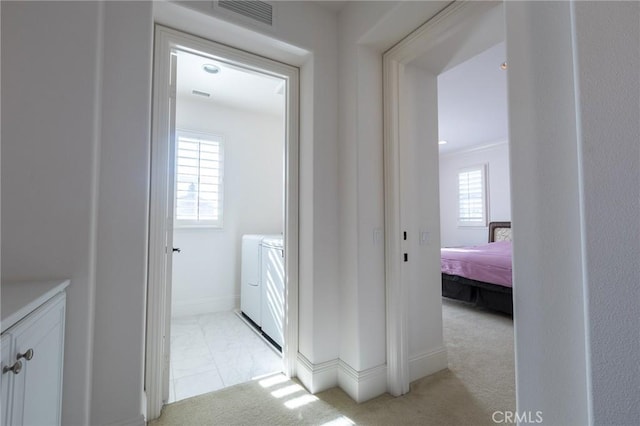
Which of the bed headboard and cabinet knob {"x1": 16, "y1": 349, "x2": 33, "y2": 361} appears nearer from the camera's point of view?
cabinet knob {"x1": 16, "y1": 349, "x2": 33, "y2": 361}

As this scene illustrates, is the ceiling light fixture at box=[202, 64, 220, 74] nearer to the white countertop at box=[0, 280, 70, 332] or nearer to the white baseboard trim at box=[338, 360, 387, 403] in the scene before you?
the white countertop at box=[0, 280, 70, 332]

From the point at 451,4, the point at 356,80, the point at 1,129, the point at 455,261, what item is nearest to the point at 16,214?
the point at 1,129

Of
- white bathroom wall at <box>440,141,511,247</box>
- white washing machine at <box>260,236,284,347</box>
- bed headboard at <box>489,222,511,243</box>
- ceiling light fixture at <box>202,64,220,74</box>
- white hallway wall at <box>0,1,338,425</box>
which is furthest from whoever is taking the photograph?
white bathroom wall at <box>440,141,511,247</box>

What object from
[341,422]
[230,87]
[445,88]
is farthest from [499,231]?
[230,87]

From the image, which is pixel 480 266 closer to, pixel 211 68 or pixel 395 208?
pixel 395 208

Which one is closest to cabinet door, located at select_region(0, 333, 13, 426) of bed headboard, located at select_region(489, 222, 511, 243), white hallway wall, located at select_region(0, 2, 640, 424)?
white hallway wall, located at select_region(0, 2, 640, 424)

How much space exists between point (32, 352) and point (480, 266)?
3.86m

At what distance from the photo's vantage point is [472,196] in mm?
6367

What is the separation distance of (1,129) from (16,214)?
341 mm

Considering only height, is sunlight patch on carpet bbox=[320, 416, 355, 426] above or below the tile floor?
above

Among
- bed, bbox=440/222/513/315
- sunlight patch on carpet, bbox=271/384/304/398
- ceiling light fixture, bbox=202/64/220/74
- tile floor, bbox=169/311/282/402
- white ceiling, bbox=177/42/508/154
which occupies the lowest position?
tile floor, bbox=169/311/282/402

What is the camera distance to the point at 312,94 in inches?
75.2

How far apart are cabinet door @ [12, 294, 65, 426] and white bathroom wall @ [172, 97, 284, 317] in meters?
2.27

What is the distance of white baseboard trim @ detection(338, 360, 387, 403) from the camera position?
5.63ft
